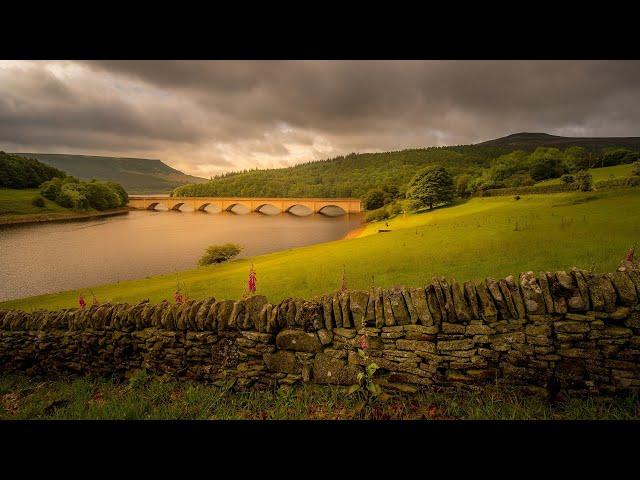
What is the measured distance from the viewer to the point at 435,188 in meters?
48.1

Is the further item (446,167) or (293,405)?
(446,167)

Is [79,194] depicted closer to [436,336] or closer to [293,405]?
[293,405]

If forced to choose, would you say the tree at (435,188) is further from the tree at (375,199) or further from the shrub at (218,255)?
the shrub at (218,255)

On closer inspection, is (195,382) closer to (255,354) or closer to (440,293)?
(255,354)

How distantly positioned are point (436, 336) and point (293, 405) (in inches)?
80.9

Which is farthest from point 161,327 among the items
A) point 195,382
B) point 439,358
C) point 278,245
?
point 278,245

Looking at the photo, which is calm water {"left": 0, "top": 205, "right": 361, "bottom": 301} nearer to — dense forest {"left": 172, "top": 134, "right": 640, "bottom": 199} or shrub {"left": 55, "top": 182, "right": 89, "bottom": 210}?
shrub {"left": 55, "top": 182, "right": 89, "bottom": 210}

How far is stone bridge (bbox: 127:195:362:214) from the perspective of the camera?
87.3 meters

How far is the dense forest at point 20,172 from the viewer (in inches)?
→ 2936

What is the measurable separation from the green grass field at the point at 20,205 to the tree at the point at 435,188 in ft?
263

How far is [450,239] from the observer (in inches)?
750

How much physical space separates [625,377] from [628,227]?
1679 cm

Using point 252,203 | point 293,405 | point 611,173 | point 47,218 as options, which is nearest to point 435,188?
point 611,173

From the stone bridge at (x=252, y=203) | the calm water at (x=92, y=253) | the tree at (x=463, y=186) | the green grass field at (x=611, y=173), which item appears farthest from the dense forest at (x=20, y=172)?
the green grass field at (x=611, y=173)
